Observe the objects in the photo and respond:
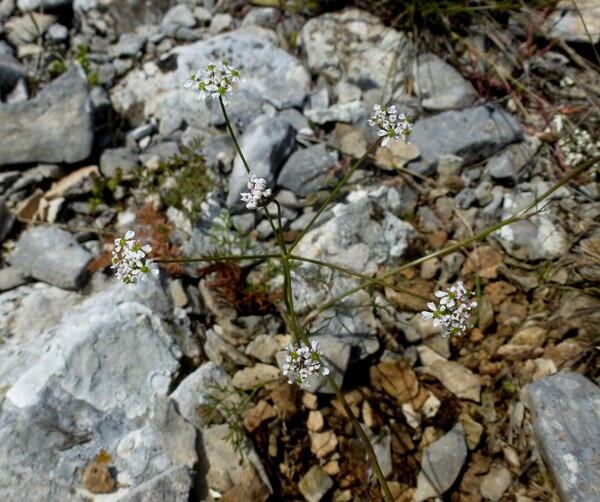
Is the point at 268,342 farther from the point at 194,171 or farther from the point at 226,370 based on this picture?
the point at 194,171

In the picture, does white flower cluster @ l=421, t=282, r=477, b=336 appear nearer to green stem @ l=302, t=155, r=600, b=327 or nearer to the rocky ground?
green stem @ l=302, t=155, r=600, b=327

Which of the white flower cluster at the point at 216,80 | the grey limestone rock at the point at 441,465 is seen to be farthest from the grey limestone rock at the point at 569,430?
the white flower cluster at the point at 216,80

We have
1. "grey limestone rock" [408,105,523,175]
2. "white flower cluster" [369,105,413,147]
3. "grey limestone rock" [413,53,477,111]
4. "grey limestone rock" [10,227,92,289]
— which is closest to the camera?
"white flower cluster" [369,105,413,147]

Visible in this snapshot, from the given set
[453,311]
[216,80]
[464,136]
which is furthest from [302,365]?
Answer: [464,136]

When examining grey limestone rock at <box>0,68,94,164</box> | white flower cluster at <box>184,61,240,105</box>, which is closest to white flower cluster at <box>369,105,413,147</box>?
white flower cluster at <box>184,61,240,105</box>

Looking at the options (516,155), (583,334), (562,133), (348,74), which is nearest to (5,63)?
(348,74)

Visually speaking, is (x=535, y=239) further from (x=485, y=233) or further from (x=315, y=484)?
(x=315, y=484)
